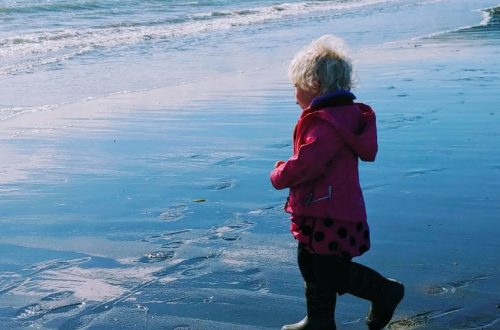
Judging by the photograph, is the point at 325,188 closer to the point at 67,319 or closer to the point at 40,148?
the point at 67,319

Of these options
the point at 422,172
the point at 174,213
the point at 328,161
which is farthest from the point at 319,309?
the point at 422,172

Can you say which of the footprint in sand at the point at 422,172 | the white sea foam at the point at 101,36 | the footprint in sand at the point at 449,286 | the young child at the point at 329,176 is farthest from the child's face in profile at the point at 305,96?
the white sea foam at the point at 101,36

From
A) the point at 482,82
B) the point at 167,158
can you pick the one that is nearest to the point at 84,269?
the point at 167,158

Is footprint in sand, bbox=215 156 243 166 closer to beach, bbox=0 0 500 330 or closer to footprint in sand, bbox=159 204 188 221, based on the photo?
beach, bbox=0 0 500 330

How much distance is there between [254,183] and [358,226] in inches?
103

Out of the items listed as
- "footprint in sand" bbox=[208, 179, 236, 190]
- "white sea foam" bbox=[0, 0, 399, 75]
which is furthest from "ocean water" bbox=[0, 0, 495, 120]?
"footprint in sand" bbox=[208, 179, 236, 190]

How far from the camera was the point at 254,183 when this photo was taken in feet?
19.5

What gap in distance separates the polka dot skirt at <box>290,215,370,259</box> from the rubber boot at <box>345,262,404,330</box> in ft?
0.36

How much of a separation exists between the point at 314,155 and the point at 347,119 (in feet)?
0.70

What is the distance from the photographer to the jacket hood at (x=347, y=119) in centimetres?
325

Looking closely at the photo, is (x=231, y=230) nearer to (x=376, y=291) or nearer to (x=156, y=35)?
(x=376, y=291)

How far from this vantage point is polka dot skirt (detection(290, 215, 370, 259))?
10.9ft

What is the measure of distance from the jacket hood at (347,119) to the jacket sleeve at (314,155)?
0.03 metres

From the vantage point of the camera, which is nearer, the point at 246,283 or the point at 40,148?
the point at 246,283
